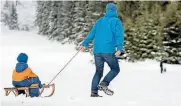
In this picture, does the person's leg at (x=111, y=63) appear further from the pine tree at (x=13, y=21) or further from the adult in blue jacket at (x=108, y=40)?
the pine tree at (x=13, y=21)

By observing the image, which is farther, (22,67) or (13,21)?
(13,21)

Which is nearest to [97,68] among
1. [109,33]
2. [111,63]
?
[111,63]

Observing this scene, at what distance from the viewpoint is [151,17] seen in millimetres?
29547

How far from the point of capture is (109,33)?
8742 millimetres

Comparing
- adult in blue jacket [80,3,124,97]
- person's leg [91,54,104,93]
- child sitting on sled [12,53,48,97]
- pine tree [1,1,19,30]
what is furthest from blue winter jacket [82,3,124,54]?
pine tree [1,1,19,30]

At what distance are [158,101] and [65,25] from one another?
5975 centimetres

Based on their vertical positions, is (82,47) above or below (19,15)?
above

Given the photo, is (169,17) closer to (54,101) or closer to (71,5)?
(54,101)

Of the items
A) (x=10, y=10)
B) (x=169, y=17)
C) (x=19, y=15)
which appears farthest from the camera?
(x=19, y=15)

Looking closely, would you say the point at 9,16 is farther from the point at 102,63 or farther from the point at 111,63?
the point at 111,63

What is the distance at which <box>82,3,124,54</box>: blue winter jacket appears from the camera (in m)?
8.65

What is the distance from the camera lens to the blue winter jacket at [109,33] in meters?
8.65

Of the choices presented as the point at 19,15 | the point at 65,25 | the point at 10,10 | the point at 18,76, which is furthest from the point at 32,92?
the point at 19,15

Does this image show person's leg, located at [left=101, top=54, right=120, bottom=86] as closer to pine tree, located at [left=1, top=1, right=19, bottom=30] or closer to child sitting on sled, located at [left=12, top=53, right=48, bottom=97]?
child sitting on sled, located at [left=12, top=53, right=48, bottom=97]
